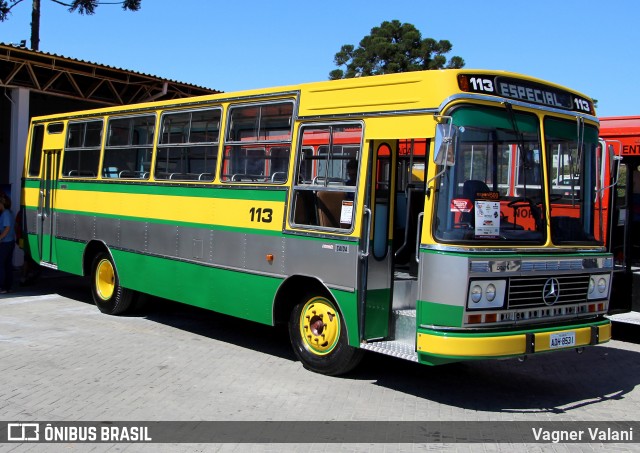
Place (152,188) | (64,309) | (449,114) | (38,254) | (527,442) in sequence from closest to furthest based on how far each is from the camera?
(527,442) < (449,114) < (152,188) < (64,309) < (38,254)

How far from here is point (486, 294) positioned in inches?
247

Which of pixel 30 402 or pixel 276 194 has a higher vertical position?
pixel 276 194

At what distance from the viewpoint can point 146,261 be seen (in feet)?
33.1

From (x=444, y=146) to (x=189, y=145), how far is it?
4.25 meters

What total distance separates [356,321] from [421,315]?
2.66 feet

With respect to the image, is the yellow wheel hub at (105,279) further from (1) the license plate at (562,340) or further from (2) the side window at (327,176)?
(1) the license plate at (562,340)

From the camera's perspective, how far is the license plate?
21.8 ft

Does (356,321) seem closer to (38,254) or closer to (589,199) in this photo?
(589,199)

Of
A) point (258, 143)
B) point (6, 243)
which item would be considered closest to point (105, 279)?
point (6, 243)

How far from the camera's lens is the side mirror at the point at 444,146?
6.11 meters

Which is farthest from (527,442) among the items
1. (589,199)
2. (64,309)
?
(64,309)

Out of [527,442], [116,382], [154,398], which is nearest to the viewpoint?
[527,442]

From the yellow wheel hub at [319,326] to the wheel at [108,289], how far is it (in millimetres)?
4148

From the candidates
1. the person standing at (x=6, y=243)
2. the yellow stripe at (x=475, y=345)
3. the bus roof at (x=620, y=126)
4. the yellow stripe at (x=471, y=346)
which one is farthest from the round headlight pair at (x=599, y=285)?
the person standing at (x=6, y=243)
